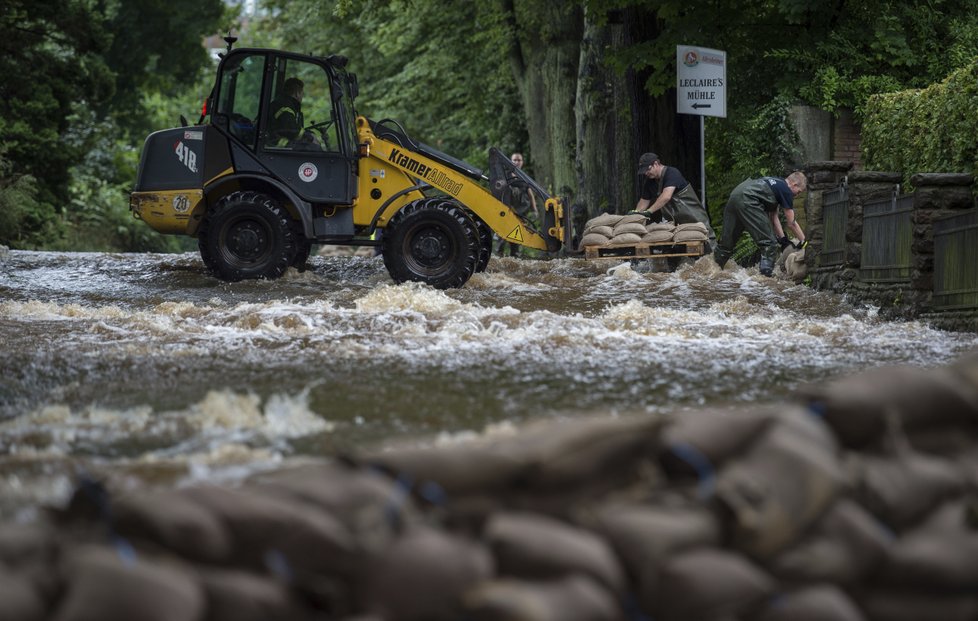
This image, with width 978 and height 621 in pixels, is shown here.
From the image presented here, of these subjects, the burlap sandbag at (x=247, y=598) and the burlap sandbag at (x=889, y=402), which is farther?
the burlap sandbag at (x=889, y=402)

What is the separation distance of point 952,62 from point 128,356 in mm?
13600

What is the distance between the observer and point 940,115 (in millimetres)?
12844

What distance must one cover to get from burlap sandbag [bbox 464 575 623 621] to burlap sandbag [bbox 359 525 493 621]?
0.16ft

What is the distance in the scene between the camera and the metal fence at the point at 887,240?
12195 mm

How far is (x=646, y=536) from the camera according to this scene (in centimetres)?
406

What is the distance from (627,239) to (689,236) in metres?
0.77

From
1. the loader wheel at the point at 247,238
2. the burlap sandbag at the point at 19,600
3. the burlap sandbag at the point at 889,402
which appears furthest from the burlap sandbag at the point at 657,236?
the burlap sandbag at the point at 19,600

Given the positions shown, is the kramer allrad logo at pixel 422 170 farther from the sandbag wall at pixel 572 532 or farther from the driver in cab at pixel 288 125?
the sandbag wall at pixel 572 532

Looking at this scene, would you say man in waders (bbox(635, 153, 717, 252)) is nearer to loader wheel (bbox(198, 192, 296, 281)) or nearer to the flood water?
the flood water

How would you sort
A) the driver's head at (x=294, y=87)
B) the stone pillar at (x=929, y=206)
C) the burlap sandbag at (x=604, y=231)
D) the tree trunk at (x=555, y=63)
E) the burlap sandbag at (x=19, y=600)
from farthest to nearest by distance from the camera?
the tree trunk at (x=555, y=63)
the burlap sandbag at (x=604, y=231)
the driver's head at (x=294, y=87)
the stone pillar at (x=929, y=206)
the burlap sandbag at (x=19, y=600)

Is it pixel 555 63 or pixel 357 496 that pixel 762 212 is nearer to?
pixel 555 63

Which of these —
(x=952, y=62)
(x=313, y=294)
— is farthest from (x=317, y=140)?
(x=952, y=62)

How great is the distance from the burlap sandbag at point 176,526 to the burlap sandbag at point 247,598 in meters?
0.06

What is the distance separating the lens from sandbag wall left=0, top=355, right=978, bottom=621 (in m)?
3.69
